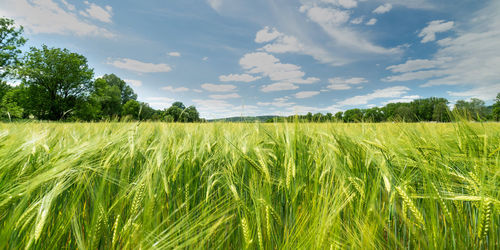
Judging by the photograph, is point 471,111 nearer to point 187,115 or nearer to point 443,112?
point 443,112

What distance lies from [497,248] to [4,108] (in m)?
31.2

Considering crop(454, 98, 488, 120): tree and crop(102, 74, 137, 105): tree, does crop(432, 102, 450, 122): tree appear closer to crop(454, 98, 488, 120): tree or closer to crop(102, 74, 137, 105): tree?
crop(454, 98, 488, 120): tree

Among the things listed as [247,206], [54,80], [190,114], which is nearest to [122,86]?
[54,80]

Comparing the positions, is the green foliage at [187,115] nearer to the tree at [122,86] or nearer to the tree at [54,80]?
the tree at [54,80]

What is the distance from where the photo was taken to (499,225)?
2.70 ft

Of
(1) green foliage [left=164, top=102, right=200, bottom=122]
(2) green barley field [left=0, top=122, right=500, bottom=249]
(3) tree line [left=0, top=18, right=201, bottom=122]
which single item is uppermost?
(3) tree line [left=0, top=18, right=201, bottom=122]

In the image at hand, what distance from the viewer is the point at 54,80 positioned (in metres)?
24.9

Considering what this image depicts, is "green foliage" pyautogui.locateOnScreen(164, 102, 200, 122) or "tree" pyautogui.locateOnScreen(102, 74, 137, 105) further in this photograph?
"tree" pyautogui.locateOnScreen(102, 74, 137, 105)

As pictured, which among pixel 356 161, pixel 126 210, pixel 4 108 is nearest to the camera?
pixel 126 210

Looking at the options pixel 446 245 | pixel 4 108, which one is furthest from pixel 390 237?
pixel 4 108

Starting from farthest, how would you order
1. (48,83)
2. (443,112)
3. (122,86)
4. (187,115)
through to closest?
(122,86)
(48,83)
(187,115)
(443,112)

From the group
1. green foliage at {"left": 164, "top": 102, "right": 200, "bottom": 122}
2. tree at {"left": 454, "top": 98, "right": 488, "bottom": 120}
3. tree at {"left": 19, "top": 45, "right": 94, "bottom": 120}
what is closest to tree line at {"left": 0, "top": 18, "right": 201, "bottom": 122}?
tree at {"left": 19, "top": 45, "right": 94, "bottom": 120}

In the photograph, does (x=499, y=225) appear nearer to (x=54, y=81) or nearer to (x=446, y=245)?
(x=446, y=245)

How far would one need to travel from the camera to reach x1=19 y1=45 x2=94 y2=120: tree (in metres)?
23.7
